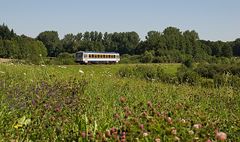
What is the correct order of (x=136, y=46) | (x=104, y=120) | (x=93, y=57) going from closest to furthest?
(x=104, y=120)
(x=93, y=57)
(x=136, y=46)

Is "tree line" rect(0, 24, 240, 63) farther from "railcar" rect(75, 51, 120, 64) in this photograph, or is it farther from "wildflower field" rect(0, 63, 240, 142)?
"wildflower field" rect(0, 63, 240, 142)

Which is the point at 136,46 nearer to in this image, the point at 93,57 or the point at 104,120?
the point at 93,57

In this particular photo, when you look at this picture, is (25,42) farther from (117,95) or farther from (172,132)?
(172,132)

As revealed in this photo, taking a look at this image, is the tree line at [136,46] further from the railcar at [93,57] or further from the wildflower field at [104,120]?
the wildflower field at [104,120]

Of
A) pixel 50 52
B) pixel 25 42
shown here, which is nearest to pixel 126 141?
pixel 25 42

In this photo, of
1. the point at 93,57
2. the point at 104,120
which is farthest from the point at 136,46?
the point at 104,120

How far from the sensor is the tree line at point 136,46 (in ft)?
278

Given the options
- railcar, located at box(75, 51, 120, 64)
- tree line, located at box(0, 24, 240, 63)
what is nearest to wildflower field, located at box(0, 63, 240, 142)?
railcar, located at box(75, 51, 120, 64)

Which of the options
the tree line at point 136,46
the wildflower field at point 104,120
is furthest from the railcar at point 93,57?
the wildflower field at point 104,120

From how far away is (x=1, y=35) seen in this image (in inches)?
3312

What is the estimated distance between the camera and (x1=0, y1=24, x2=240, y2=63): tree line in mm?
84688

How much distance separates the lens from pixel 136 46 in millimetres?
118375

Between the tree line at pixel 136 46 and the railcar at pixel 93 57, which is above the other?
the tree line at pixel 136 46

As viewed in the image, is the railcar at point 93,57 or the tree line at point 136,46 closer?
the railcar at point 93,57
